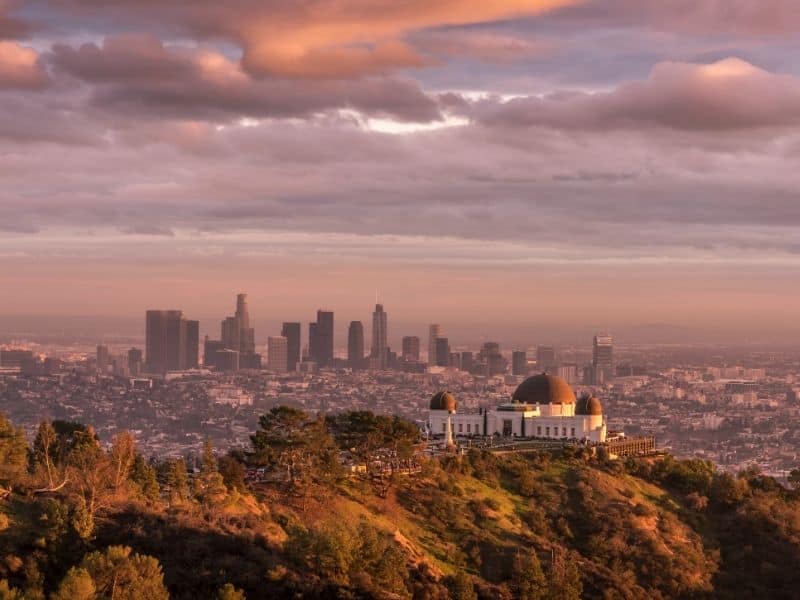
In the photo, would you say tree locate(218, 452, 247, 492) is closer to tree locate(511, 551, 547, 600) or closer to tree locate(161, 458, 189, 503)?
tree locate(161, 458, 189, 503)

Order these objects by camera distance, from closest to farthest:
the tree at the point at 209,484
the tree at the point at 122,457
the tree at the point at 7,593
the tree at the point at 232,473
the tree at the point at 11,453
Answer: the tree at the point at 7,593 < the tree at the point at 11,453 < the tree at the point at 209,484 < the tree at the point at 122,457 < the tree at the point at 232,473

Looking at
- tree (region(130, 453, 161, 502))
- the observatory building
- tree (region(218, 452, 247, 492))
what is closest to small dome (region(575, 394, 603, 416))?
the observatory building

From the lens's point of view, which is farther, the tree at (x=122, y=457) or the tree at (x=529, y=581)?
the tree at (x=529, y=581)

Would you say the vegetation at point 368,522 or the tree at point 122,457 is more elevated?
the tree at point 122,457

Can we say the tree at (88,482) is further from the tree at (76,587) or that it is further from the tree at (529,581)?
the tree at (529,581)

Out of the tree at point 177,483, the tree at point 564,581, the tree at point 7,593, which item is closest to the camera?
the tree at point 7,593

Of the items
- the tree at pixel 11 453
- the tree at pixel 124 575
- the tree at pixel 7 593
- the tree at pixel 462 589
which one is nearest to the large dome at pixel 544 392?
the tree at pixel 462 589

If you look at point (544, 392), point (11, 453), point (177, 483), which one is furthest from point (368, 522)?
point (544, 392)
